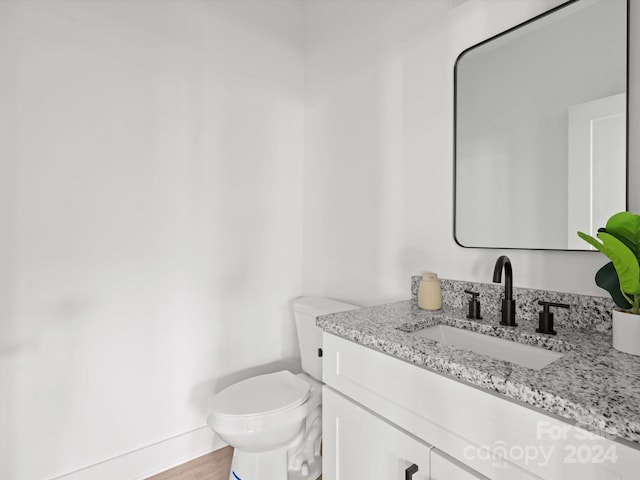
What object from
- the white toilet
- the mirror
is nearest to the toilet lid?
the white toilet

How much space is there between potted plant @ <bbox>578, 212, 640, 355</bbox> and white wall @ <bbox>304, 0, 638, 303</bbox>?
214 millimetres

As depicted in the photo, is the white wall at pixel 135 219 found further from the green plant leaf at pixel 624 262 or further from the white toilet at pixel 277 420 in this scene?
the green plant leaf at pixel 624 262

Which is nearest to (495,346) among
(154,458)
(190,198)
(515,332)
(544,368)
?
(515,332)

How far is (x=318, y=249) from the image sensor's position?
2064mm

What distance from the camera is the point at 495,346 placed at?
1017mm

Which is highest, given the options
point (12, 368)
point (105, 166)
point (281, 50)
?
point (281, 50)

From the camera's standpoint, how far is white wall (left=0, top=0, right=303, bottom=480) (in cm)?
136

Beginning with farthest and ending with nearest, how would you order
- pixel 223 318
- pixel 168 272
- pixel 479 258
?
pixel 223 318
pixel 168 272
pixel 479 258

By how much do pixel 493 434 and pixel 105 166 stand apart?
5.69 ft

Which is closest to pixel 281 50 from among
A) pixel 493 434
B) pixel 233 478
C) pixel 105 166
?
pixel 105 166

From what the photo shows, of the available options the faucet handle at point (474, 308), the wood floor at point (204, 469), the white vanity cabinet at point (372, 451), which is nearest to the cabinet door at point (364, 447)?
the white vanity cabinet at point (372, 451)

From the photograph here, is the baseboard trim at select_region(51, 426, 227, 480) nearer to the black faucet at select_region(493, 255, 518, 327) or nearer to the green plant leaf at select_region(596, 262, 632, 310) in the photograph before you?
the black faucet at select_region(493, 255, 518, 327)

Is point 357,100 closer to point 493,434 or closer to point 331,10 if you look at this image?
point 331,10

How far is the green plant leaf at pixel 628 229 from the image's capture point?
0.77 m
